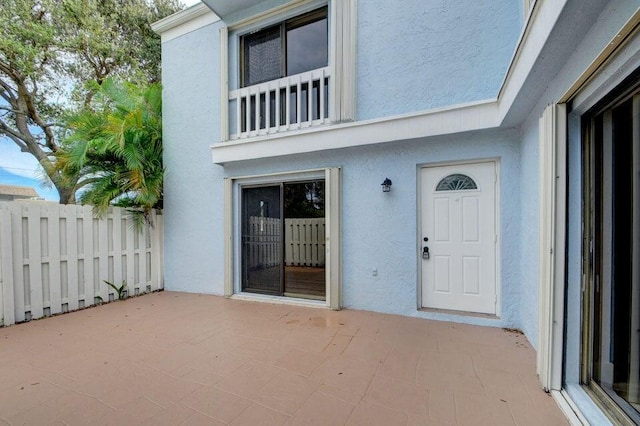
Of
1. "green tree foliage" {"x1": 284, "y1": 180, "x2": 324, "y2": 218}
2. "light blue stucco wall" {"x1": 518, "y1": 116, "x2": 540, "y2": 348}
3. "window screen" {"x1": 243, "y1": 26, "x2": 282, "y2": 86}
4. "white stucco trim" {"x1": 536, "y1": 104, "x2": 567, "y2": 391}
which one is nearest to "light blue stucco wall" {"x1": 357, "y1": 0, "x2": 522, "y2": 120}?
"light blue stucco wall" {"x1": 518, "y1": 116, "x2": 540, "y2": 348}

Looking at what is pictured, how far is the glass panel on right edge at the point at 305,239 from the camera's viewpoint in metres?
5.90

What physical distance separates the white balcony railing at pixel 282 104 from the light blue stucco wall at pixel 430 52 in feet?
2.23

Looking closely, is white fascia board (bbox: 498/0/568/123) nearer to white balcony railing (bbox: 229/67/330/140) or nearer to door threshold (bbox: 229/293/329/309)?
white balcony railing (bbox: 229/67/330/140)

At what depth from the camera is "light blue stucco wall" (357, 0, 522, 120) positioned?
401 cm

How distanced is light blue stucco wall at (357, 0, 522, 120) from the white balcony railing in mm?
680

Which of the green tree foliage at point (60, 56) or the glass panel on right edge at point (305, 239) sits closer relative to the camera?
the glass panel on right edge at point (305, 239)

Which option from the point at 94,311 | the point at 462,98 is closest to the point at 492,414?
the point at 462,98

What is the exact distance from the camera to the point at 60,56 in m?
9.08

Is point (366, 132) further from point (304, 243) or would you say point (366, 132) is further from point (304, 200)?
point (304, 243)

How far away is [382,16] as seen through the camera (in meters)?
4.62

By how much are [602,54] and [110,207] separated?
23.0 feet

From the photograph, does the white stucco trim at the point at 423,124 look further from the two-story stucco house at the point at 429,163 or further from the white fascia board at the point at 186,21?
the white fascia board at the point at 186,21

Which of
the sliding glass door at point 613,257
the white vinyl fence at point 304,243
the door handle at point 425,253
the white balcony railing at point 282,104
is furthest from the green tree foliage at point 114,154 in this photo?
the sliding glass door at point 613,257

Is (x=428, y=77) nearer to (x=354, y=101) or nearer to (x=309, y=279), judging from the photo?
(x=354, y=101)
